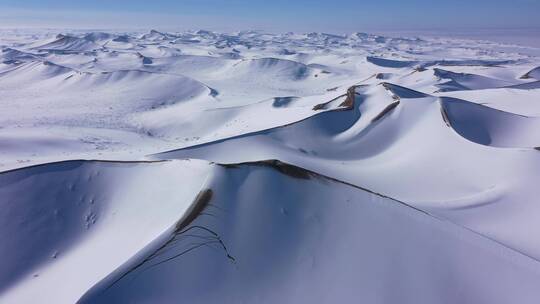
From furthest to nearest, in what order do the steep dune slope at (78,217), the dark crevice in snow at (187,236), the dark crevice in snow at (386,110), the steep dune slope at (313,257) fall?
the dark crevice in snow at (386,110) < the steep dune slope at (78,217) < the dark crevice in snow at (187,236) < the steep dune slope at (313,257)

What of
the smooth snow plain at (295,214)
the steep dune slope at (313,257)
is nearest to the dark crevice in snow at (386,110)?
the smooth snow plain at (295,214)

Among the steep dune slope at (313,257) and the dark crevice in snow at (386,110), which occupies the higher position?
the dark crevice in snow at (386,110)

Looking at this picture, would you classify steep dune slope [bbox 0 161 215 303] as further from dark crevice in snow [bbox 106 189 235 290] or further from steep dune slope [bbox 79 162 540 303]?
steep dune slope [bbox 79 162 540 303]

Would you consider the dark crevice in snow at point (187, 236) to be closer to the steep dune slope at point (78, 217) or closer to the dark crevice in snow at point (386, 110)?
the steep dune slope at point (78, 217)

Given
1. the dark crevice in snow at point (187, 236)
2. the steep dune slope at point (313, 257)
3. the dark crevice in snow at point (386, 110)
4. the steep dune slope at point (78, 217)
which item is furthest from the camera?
the dark crevice in snow at point (386, 110)

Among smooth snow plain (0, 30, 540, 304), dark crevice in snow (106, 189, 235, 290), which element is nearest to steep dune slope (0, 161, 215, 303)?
smooth snow plain (0, 30, 540, 304)

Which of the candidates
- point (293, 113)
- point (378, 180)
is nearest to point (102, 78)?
point (293, 113)

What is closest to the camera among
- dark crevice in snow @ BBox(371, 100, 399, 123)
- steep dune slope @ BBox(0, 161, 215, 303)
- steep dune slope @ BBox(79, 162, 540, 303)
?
steep dune slope @ BBox(79, 162, 540, 303)

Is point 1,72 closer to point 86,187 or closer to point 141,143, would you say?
point 141,143

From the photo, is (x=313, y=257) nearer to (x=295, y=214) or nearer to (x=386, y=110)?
(x=295, y=214)

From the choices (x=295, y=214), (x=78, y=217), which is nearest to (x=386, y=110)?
(x=295, y=214)

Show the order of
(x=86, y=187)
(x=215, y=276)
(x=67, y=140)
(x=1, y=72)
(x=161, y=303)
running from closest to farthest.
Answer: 1. (x=161, y=303)
2. (x=215, y=276)
3. (x=86, y=187)
4. (x=67, y=140)
5. (x=1, y=72)
